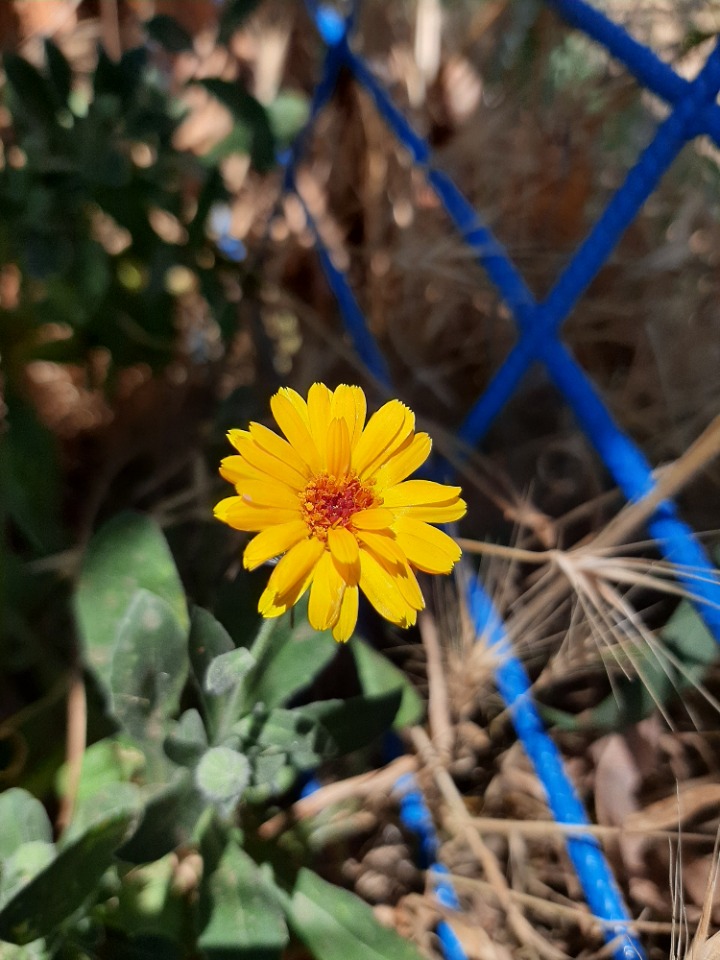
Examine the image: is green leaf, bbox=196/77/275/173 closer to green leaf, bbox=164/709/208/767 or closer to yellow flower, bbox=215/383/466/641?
yellow flower, bbox=215/383/466/641

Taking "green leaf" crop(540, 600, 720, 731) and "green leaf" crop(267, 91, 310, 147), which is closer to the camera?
"green leaf" crop(540, 600, 720, 731)

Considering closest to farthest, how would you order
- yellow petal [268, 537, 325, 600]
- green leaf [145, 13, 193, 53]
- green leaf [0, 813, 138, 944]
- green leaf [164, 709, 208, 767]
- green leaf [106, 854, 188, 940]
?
1. yellow petal [268, 537, 325, 600]
2. green leaf [0, 813, 138, 944]
3. green leaf [164, 709, 208, 767]
4. green leaf [106, 854, 188, 940]
5. green leaf [145, 13, 193, 53]

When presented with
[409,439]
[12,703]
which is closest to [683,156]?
[409,439]

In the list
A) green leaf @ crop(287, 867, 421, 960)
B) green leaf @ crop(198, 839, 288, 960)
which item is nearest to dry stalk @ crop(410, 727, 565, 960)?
green leaf @ crop(287, 867, 421, 960)

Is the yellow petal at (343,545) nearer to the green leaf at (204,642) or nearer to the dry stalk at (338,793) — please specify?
the green leaf at (204,642)

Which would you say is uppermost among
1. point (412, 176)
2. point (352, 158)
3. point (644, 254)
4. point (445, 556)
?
point (352, 158)

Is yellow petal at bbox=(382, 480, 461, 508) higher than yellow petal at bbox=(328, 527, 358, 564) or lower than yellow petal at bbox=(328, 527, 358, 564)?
higher

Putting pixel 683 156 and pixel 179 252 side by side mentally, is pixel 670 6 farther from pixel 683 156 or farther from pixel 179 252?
pixel 179 252
